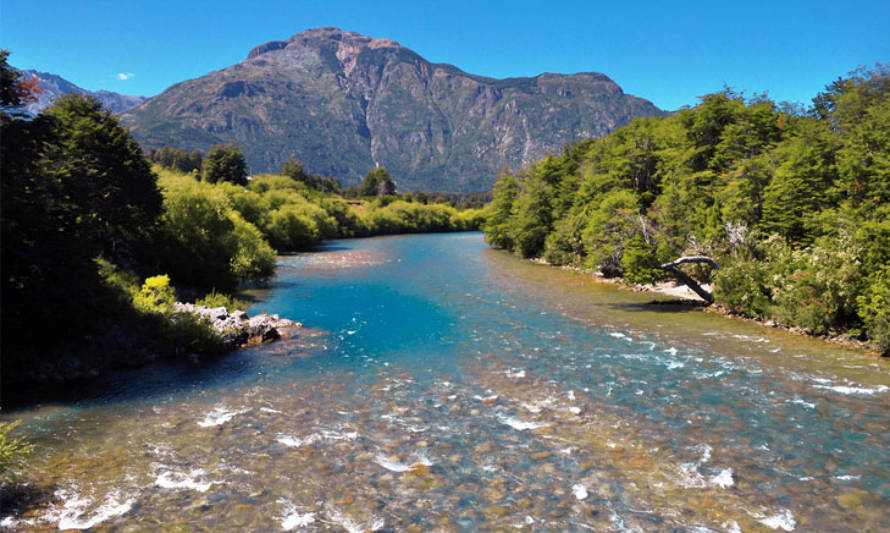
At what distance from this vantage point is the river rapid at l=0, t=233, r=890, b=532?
1005 centimetres

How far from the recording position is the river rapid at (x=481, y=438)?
10.1m

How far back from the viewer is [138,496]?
34.4 ft

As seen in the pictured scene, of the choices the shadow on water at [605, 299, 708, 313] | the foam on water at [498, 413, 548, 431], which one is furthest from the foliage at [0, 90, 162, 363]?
the shadow on water at [605, 299, 708, 313]

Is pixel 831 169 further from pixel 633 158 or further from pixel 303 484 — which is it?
pixel 303 484

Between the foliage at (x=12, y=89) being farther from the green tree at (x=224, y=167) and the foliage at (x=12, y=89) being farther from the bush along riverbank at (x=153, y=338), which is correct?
the green tree at (x=224, y=167)

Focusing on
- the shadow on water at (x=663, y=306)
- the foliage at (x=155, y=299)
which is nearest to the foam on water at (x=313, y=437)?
the foliage at (x=155, y=299)

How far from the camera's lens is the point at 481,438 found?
13.6 meters

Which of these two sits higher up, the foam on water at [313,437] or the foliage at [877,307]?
the foliage at [877,307]

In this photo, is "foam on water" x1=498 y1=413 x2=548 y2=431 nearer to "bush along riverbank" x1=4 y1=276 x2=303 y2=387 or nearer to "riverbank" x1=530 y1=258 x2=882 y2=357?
"bush along riverbank" x1=4 y1=276 x2=303 y2=387

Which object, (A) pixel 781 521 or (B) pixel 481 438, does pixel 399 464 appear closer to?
(B) pixel 481 438

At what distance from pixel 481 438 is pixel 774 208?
26.0 m

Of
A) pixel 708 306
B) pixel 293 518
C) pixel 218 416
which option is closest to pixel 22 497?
pixel 218 416

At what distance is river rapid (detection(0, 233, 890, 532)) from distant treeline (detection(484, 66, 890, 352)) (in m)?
2.64

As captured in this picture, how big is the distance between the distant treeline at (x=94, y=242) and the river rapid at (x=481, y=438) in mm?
2745
